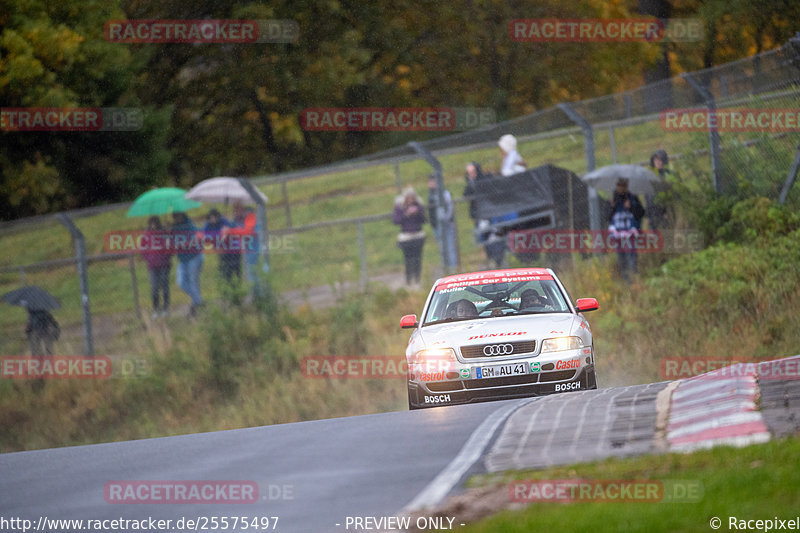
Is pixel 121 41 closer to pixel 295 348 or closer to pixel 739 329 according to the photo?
pixel 295 348

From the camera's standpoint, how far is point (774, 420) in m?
8.09

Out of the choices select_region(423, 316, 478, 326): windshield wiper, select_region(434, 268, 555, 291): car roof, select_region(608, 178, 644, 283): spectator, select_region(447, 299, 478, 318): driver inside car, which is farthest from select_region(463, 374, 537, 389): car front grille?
select_region(608, 178, 644, 283): spectator

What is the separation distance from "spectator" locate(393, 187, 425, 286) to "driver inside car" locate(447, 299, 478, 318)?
7056mm

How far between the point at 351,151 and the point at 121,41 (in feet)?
39.0

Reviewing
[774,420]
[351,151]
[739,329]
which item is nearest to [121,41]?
[351,151]

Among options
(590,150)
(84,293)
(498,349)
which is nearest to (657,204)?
(590,150)

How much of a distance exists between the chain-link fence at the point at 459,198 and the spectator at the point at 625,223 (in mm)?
1107

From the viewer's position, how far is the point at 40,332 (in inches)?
803

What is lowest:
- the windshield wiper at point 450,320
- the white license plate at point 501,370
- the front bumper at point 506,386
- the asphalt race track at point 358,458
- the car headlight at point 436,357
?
the asphalt race track at point 358,458

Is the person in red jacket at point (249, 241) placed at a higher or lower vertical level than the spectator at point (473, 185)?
lower

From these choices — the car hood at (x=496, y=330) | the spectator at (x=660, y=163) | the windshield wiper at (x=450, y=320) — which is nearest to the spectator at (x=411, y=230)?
the spectator at (x=660, y=163)

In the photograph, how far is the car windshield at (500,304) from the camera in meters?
12.5

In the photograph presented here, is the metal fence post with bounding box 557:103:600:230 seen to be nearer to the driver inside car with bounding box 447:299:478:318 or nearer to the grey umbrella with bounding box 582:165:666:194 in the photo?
the grey umbrella with bounding box 582:165:666:194

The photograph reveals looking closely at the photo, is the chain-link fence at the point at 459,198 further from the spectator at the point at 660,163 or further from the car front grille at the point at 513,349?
the car front grille at the point at 513,349
